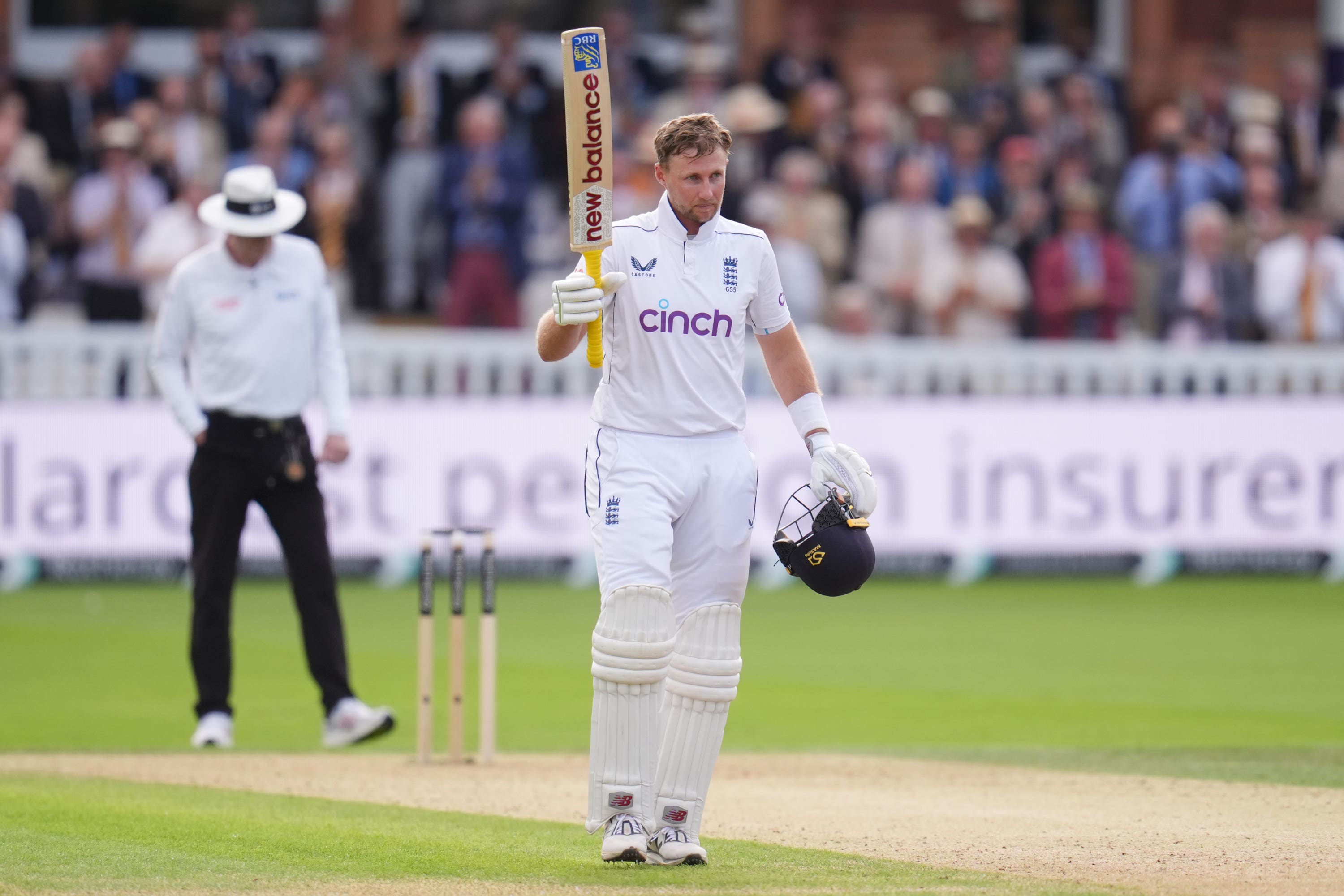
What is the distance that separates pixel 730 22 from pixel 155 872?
17.8 m

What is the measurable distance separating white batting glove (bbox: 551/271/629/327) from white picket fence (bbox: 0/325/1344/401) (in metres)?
9.26

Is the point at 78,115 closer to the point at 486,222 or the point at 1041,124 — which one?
the point at 486,222

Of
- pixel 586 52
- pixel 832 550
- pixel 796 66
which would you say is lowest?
pixel 832 550

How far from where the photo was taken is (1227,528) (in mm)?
16203

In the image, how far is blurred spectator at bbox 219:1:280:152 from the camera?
1753 cm

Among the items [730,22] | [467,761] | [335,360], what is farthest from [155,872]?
[730,22]

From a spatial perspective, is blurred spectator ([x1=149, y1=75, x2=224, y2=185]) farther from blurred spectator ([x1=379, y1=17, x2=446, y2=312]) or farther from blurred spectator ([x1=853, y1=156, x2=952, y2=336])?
blurred spectator ([x1=853, y1=156, x2=952, y2=336])

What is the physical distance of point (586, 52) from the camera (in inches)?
257

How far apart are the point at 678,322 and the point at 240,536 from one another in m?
3.66

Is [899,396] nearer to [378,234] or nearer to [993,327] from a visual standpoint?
[993,327]

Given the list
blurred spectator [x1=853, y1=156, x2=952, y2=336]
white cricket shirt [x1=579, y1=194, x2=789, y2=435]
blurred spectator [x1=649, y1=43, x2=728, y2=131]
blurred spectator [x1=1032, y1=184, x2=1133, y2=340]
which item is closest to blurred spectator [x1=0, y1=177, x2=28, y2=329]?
blurred spectator [x1=649, y1=43, x2=728, y2=131]

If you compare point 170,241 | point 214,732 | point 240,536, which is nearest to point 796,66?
point 170,241

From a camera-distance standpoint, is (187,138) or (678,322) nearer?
(678,322)

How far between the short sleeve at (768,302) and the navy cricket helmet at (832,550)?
584 millimetres
